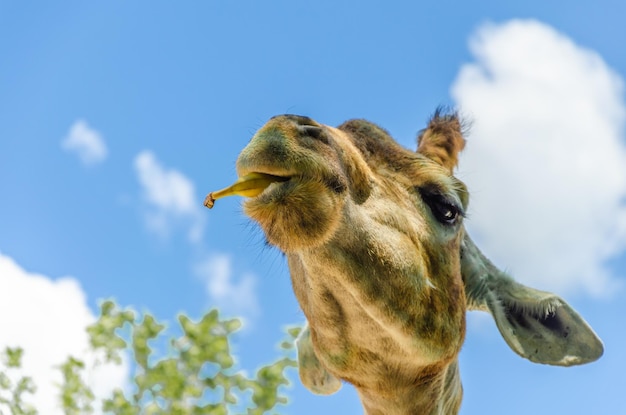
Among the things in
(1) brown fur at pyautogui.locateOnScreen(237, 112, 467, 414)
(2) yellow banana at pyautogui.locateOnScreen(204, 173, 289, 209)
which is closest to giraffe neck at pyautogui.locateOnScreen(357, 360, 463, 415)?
(1) brown fur at pyautogui.locateOnScreen(237, 112, 467, 414)

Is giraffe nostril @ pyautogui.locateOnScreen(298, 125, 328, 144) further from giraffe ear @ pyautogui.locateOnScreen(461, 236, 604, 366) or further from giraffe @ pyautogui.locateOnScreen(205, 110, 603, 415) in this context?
giraffe ear @ pyautogui.locateOnScreen(461, 236, 604, 366)

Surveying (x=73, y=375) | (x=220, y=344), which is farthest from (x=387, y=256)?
(x=73, y=375)

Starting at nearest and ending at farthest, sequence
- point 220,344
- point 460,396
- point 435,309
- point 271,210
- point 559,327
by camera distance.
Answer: point 271,210
point 435,309
point 559,327
point 460,396
point 220,344

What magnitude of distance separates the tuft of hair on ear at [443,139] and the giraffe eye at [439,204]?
0.94 metres

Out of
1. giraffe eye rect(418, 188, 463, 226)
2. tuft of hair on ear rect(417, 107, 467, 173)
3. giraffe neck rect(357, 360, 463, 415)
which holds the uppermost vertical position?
tuft of hair on ear rect(417, 107, 467, 173)

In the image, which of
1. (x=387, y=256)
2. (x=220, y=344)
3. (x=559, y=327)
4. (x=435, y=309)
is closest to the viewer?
(x=387, y=256)

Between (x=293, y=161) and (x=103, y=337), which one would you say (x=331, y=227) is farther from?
(x=103, y=337)

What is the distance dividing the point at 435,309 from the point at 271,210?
129cm

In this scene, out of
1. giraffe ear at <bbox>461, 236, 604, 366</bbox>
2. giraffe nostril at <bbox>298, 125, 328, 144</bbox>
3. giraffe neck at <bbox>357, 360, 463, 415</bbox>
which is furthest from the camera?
giraffe ear at <bbox>461, 236, 604, 366</bbox>

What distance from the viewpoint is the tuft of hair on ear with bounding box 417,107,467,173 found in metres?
5.29

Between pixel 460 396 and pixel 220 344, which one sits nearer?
pixel 460 396

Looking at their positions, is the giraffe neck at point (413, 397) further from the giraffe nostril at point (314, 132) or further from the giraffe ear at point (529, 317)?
the giraffe nostril at point (314, 132)

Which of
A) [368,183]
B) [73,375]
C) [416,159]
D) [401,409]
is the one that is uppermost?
[73,375]

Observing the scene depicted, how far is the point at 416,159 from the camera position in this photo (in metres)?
4.34
